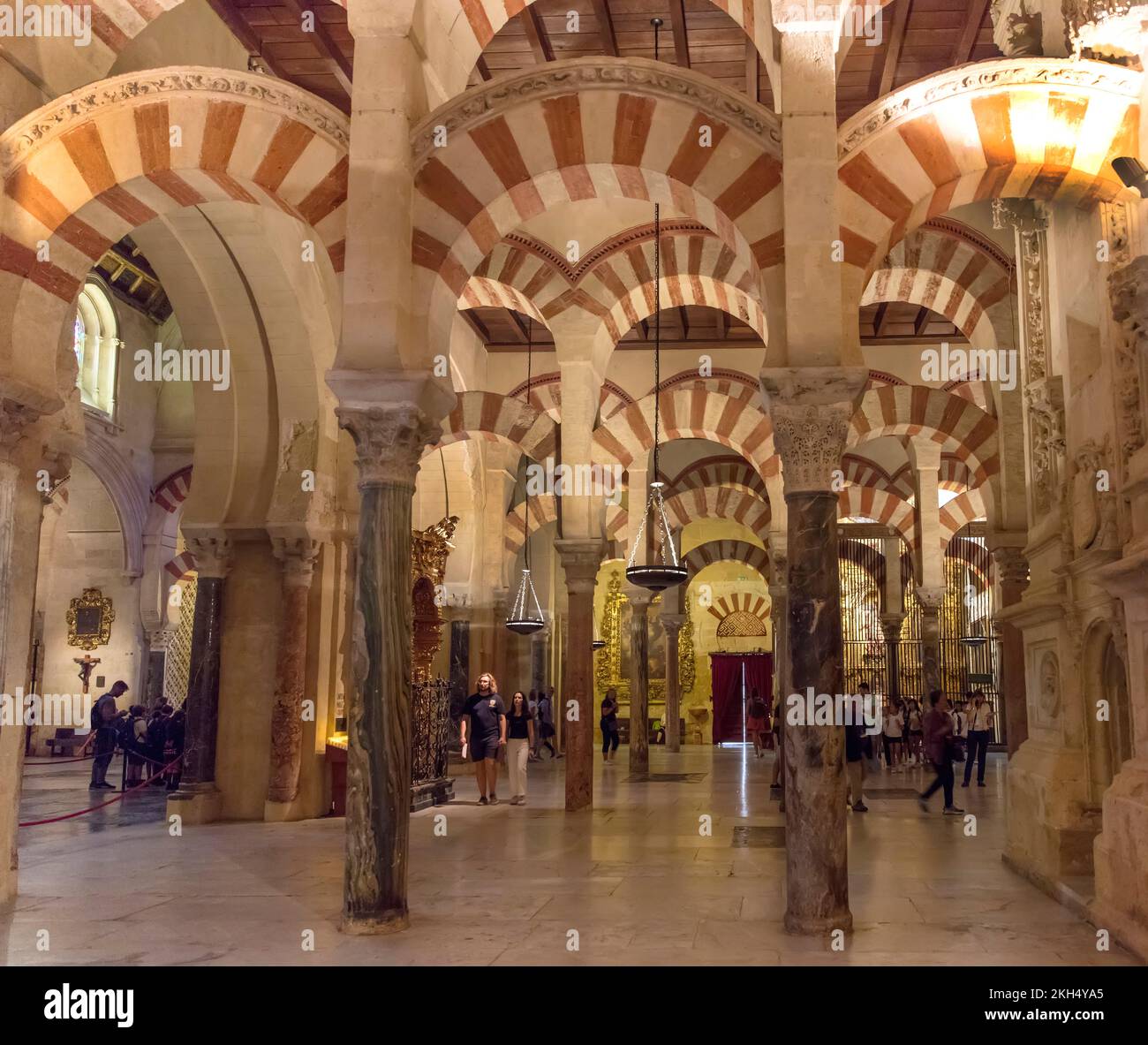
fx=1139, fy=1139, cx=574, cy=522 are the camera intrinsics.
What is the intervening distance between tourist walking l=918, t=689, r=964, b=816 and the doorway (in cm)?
1204

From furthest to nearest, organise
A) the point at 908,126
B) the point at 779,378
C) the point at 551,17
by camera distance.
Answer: the point at 551,17
the point at 908,126
the point at 779,378

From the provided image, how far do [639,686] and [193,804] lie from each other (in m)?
6.13

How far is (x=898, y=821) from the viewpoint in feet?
27.9

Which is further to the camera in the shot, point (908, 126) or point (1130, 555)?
point (908, 126)

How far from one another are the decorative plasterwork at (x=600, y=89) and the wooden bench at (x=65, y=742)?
1343 cm

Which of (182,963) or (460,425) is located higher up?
(460,425)

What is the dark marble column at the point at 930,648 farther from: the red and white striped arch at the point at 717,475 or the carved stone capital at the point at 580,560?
the carved stone capital at the point at 580,560

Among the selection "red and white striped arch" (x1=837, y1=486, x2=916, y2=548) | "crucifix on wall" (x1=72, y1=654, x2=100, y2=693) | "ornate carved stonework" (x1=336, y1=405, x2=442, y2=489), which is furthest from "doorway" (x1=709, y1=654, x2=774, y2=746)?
"ornate carved stonework" (x1=336, y1=405, x2=442, y2=489)

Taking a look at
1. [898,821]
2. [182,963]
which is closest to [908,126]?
[182,963]

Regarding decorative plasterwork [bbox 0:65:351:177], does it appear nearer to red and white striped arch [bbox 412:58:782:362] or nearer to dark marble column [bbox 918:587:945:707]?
red and white striped arch [bbox 412:58:782:362]

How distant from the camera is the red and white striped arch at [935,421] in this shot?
409 inches

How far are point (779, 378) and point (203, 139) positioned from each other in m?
2.92

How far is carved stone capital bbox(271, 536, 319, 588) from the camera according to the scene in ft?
26.8
